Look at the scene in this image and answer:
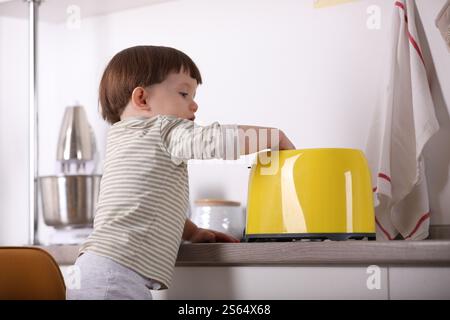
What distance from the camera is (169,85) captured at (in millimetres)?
1291

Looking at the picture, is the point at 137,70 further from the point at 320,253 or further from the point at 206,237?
the point at 320,253

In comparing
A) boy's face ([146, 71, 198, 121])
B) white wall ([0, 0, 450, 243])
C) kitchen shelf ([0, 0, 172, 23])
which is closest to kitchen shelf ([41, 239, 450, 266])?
boy's face ([146, 71, 198, 121])

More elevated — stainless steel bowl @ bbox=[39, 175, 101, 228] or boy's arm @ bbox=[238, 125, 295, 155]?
boy's arm @ bbox=[238, 125, 295, 155]

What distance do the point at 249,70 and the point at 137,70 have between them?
0.45 m

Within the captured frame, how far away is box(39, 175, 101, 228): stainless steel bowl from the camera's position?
1.75 meters

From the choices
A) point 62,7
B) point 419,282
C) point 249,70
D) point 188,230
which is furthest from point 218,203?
point 62,7

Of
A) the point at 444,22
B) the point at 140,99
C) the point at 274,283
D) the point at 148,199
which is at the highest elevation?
the point at 444,22

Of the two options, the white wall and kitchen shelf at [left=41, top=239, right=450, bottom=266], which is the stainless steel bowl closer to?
the white wall

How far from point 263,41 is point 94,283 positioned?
733mm

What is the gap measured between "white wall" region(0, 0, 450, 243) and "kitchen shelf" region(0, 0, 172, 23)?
0.02 meters

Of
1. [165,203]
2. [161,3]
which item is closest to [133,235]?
[165,203]

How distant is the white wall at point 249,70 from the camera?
60.1 inches

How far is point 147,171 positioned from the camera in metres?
1.21
